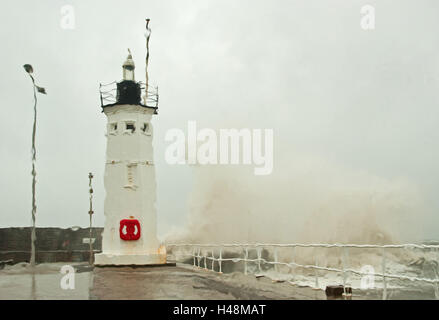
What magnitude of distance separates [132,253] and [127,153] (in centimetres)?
412

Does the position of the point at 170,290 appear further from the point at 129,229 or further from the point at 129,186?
the point at 129,186

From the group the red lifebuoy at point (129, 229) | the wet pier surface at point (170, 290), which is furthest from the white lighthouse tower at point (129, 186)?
the wet pier surface at point (170, 290)

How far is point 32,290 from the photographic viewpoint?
11.4 metres

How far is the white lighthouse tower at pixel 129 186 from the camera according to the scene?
65.0ft

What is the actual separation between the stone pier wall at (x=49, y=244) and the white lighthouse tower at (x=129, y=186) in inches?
523

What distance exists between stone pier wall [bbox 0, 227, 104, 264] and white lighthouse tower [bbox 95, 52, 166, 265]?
1328 centimetres

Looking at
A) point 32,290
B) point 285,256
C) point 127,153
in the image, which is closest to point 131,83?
point 127,153

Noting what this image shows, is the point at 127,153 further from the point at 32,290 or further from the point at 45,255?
the point at 45,255

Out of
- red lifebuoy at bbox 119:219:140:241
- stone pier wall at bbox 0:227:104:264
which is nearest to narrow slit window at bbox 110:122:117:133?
red lifebuoy at bbox 119:219:140:241

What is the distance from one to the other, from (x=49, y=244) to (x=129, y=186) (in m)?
22.5

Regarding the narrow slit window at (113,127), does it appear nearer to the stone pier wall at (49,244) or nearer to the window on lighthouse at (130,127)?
the window on lighthouse at (130,127)

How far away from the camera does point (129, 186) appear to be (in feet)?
65.8

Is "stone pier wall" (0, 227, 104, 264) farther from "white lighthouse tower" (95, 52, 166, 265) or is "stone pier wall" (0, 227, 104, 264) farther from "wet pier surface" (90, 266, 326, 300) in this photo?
"wet pier surface" (90, 266, 326, 300)
